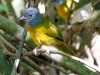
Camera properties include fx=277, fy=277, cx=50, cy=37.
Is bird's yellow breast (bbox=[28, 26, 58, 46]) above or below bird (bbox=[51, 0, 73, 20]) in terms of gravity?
below

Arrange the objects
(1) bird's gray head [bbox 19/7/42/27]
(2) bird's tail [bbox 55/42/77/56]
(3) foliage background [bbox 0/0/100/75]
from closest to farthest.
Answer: (1) bird's gray head [bbox 19/7/42/27] < (2) bird's tail [bbox 55/42/77/56] < (3) foliage background [bbox 0/0/100/75]

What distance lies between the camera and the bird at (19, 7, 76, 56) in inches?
87.1

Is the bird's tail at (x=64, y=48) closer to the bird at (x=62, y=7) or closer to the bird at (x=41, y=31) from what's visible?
the bird at (x=41, y=31)

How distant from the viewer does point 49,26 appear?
2.37 meters

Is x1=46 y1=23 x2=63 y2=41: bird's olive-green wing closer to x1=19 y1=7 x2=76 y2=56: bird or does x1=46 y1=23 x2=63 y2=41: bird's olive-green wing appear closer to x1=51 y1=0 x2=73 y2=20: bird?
x1=19 y1=7 x2=76 y2=56: bird

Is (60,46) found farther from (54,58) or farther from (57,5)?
(57,5)

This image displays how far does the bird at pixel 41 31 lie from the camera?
221cm

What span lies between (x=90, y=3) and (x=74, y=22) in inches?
10.4

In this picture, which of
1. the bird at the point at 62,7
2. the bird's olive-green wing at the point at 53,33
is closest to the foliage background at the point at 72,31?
the bird's olive-green wing at the point at 53,33

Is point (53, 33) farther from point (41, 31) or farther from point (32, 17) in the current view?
point (32, 17)

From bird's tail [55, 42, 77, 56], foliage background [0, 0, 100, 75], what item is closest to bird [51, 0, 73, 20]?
foliage background [0, 0, 100, 75]

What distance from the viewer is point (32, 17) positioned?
228cm

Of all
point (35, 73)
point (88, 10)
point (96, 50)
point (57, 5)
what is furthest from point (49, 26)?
point (57, 5)

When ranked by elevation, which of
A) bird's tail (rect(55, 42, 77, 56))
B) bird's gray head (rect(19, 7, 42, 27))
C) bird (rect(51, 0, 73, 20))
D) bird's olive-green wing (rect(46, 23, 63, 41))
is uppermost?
bird (rect(51, 0, 73, 20))
